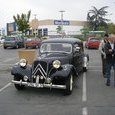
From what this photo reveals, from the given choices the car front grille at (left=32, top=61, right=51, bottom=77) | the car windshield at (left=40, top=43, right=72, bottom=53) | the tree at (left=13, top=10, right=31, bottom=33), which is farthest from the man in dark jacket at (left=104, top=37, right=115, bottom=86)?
the tree at (left=13, top=10, right=31, bottom=33)

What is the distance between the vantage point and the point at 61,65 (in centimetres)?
1109

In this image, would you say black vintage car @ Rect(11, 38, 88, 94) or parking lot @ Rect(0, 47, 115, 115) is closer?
parking lot @ Rect(0, 47, 115, 115)

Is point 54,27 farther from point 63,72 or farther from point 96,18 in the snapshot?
point 63,72

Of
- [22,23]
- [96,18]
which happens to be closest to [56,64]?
[22,23]

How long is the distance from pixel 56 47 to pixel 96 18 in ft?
355

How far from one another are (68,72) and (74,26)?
119522 millimetres

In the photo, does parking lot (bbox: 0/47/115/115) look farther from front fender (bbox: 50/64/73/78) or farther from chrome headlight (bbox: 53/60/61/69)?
chrome headlight (bbox: 53/60/61/69)

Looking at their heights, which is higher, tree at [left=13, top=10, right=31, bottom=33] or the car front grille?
tree at [left=13, top=10, right=31, bottom=33]

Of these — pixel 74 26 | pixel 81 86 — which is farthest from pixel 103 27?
pixel 81 86

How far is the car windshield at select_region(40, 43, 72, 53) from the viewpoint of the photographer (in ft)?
41.8

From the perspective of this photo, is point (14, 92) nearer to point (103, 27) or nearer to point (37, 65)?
point (37, 65)

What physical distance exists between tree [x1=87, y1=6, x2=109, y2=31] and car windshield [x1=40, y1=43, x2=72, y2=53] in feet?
349

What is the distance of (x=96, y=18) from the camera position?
391ft

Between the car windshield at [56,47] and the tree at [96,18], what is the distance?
4192 inches
